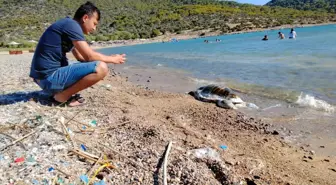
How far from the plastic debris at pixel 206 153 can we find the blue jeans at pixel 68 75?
6.40ft

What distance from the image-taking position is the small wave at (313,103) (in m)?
6.88

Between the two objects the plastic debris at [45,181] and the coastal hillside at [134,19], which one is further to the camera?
the coastal hillside at [134,19]

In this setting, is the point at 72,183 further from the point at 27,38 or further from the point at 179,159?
the point at 27,38

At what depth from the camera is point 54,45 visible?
182 inches

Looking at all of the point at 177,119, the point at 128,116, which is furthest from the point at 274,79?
the point at 128,116

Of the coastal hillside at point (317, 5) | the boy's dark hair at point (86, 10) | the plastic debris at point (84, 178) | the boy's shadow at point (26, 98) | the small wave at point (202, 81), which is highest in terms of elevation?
the coastal hillside at point (317, 5)

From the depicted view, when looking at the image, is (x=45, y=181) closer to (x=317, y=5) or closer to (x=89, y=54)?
(x=89, y=54)

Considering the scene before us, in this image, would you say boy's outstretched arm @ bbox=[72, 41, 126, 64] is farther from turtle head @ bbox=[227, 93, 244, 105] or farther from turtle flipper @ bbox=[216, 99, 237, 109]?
turtle head @ bbox=[227, 93, 244, 105]

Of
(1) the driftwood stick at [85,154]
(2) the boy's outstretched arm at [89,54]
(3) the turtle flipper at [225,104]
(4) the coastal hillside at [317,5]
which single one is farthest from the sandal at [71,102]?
(4) the coastal hillside at [317,5]

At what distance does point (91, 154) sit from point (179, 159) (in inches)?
37.1

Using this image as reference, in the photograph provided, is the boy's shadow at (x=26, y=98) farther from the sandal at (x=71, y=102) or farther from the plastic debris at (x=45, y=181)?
the plastic debris at (x=45, y=181)

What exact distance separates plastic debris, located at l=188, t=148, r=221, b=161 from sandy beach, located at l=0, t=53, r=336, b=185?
1 cm

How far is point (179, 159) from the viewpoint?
3.48 meters

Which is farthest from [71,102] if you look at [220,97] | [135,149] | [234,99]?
→ [220,97]
